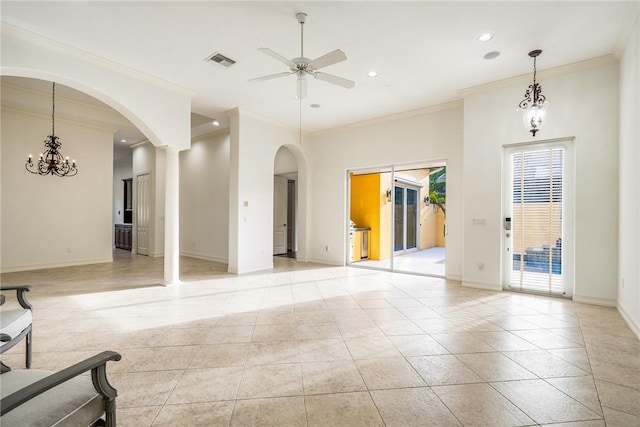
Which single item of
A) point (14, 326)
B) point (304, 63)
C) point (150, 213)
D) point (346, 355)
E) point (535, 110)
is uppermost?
point (304, 63)

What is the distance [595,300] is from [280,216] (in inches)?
289

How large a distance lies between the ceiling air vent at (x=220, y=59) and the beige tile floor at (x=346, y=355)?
3495 mm

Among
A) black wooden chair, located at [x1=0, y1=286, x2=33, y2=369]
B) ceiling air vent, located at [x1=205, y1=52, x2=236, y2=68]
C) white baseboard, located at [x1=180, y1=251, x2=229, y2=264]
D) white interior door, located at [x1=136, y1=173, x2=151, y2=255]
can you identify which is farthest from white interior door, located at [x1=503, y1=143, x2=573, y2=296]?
white interior door, located at [x1=136, y1=173, x2=151, y2=255]

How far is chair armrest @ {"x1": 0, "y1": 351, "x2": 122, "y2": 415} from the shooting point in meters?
1.03

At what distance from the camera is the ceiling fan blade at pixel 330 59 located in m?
3.07

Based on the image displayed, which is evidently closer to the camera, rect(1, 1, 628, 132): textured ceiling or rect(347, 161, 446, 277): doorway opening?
rect(1, 1, 628, 132): textured ceiling

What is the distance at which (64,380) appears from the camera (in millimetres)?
1213

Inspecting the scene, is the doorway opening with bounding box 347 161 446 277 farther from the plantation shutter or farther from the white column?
the white column

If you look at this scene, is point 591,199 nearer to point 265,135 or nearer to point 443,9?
point 443,9

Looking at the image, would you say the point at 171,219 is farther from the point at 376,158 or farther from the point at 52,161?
the point at 376,158

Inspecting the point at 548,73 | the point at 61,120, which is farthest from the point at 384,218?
the point at 61,120

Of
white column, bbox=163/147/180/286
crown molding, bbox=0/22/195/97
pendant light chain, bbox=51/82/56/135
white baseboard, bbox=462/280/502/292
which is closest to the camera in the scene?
crown molding, bbox=0/22/195/97

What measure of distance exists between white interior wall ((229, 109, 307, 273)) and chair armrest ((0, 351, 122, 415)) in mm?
4996

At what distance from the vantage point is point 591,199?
4.25 m
